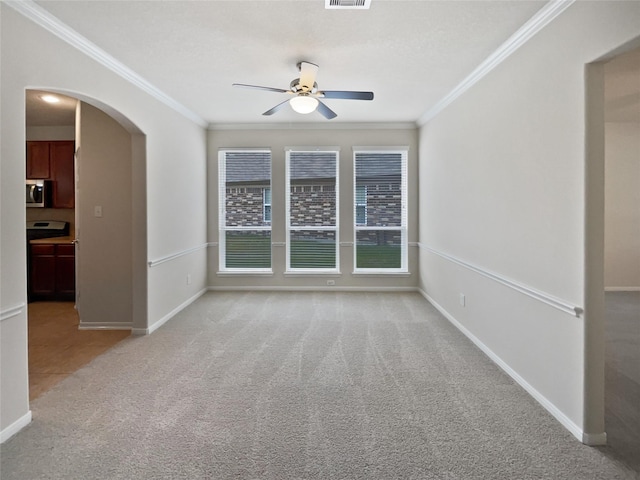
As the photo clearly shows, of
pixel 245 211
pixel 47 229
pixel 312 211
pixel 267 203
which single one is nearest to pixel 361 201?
pixel 312 211

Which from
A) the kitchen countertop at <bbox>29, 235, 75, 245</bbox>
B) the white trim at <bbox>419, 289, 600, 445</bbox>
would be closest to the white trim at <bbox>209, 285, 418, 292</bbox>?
the white trim at <bbox>419, 289, 600, 445</bbox>

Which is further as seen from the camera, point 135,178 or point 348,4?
point 135,178

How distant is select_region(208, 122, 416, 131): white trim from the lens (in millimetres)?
5887

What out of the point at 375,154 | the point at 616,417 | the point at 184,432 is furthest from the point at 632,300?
the point at 184,432

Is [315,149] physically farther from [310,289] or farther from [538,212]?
[538,212]

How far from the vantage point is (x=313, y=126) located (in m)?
5.91

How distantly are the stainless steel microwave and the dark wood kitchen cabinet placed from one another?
0.74 meters

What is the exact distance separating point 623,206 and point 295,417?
21.4 ft

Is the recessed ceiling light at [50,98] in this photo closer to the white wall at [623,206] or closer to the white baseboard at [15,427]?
the white baseboard at [15,427]

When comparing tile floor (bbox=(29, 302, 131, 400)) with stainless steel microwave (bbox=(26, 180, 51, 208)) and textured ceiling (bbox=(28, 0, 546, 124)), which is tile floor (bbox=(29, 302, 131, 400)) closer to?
stainless steel microwave (bbox=(26, 180, 51, 208))

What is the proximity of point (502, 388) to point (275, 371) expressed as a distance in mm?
1778

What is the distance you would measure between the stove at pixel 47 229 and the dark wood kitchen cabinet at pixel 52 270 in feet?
1.60

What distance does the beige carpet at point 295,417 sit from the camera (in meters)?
1.91

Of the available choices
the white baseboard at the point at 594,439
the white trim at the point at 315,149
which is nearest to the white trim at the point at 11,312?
the white baseboard at the point at 594,439
